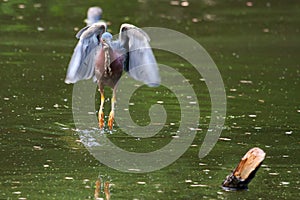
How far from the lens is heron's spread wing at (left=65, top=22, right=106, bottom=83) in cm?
875

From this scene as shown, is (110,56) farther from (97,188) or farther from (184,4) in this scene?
(184,4)

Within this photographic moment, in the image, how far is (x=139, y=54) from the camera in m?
8.82

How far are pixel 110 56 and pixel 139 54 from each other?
35 cm

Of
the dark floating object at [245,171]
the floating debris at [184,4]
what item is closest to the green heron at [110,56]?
the dark floating object at [245,171]

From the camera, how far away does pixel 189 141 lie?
9586 millimetres

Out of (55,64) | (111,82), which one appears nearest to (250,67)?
(55,64)

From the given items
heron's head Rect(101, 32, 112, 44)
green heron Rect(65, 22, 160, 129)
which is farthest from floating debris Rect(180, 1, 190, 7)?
heron's head Rect(101, 32, 112, 44)

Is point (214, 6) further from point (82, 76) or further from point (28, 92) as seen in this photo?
point (82, 76)

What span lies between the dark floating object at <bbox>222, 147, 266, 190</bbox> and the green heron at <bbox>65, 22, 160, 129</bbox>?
1262 millimetres

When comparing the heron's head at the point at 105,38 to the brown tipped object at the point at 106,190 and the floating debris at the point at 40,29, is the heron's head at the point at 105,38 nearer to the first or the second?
the brown tipped object at the point at 106,190

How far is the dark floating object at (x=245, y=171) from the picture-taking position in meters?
7.78

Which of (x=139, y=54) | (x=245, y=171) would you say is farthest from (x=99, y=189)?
(x=139, y=54)

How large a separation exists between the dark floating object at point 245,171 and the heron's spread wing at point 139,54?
3.90 ft

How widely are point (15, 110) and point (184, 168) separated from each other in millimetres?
2692
